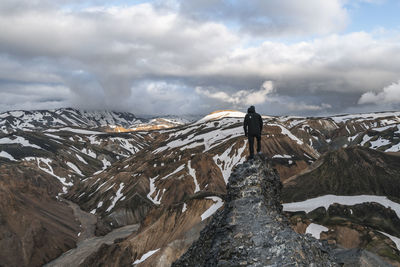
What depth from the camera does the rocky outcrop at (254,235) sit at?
13348 mm

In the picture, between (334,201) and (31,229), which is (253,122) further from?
(31,229)

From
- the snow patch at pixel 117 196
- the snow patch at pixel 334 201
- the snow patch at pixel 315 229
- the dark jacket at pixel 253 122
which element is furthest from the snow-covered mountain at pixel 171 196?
the dark jacket at pixel 253 122

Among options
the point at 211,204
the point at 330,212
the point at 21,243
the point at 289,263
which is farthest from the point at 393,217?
the point at 21,243

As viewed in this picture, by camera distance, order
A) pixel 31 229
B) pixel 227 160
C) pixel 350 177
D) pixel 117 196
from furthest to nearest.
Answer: pixel 227 160 → pixel 117 196 → pixel 350 177 → pixel 31 229

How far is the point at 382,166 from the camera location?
10475cm

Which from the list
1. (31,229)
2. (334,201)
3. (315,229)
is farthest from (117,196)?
(315,229)

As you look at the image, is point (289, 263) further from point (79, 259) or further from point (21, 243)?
point (21, 243)

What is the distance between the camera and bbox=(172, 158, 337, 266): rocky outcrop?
43.8 feet

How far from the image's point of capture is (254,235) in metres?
14.5

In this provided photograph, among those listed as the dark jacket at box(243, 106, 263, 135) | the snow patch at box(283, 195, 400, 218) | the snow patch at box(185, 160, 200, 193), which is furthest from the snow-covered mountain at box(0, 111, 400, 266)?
the dark jacket at box(243, 106, 263, 135)

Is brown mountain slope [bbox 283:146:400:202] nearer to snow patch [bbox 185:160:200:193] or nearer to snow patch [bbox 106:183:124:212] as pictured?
snow patch [bbox 185:160:200:193]

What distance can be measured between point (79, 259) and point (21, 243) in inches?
797

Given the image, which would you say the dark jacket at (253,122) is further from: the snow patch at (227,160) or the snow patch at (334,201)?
the snow patch at (227,160)

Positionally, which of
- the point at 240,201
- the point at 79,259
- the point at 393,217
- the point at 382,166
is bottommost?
the point at 79,259
